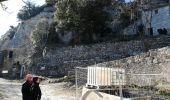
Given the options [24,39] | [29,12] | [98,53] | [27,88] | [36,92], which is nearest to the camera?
[27,88]

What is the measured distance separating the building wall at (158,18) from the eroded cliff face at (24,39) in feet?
39.5

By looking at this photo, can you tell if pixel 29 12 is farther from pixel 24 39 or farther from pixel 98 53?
pixel 98 53

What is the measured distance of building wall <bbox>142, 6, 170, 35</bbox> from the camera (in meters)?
45.5

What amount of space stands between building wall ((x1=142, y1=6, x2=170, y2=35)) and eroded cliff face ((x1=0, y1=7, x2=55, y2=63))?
39.5 ft

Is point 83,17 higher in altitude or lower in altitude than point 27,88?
higher

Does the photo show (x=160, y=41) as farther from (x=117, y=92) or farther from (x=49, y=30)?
(x=117, y=92)

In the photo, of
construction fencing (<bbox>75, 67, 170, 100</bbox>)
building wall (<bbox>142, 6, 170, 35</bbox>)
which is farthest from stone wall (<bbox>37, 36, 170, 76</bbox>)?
construction fencing (<bbox>75, 67, 170, 100</bbox>)

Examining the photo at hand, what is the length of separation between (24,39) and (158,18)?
63.3 ft

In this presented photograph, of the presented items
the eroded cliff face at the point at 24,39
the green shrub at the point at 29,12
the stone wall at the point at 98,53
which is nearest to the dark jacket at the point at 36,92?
the stone wall at the point at 98,53

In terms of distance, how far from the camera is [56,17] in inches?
1786

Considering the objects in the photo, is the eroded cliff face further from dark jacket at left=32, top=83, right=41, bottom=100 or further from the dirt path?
dark jacket at left=32, top=83, right=41, bottom=100

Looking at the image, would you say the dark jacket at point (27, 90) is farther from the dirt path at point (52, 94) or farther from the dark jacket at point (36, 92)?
the dirt path at point (52, 94)

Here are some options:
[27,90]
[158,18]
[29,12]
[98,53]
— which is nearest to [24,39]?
[29,12]

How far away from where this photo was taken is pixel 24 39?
5556 cm
